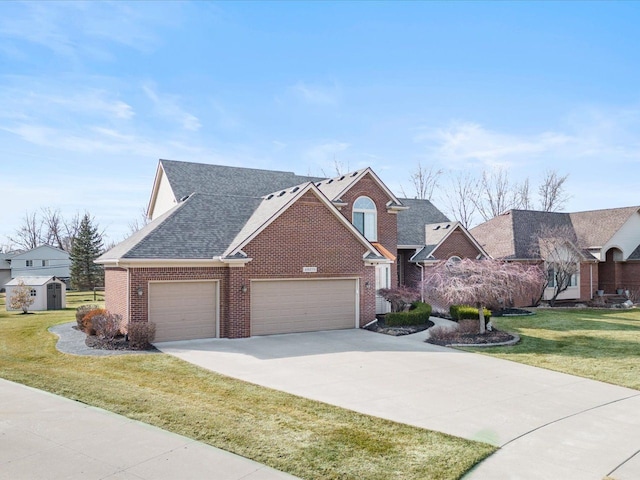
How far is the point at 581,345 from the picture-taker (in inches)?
633

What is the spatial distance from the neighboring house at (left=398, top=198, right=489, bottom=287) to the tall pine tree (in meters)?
33.9

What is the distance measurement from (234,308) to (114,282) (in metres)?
4.87

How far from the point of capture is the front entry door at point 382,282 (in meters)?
23.1

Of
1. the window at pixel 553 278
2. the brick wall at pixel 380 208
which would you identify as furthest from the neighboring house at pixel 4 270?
the window at pixel 553 278

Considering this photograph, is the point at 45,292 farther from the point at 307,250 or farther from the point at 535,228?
the point at 535,228

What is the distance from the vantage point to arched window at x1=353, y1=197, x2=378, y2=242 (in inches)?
924

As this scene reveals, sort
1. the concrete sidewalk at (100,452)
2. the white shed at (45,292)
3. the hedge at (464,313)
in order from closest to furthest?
the concrete sidewalk at (100,452) < the hedge at (464,313) < the white shed at (45,292)

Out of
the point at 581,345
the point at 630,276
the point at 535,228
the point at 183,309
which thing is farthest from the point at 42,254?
the point at 630,276

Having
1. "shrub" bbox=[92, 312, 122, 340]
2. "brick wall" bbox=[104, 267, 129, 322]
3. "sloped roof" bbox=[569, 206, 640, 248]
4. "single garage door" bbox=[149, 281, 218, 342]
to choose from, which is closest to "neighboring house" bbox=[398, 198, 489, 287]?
"sloped roof" bbox=[569, 206, 640, 248]

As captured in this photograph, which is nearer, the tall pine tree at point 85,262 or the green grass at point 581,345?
the green grass at point 581,345

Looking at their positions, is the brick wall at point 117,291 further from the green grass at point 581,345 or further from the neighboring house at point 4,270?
the neighboring house at point 4,270

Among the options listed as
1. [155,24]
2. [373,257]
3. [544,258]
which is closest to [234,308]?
[373,257]

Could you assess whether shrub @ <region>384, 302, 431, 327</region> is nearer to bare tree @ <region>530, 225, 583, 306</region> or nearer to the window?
bare tree @ <region>530, 225, 583, 306</region>

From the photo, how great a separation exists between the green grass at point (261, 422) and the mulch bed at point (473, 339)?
26.8 feet
